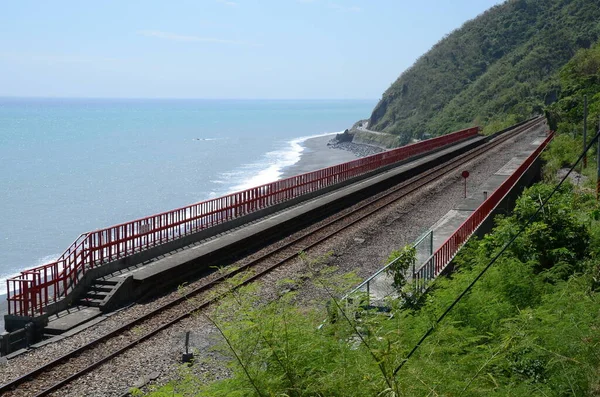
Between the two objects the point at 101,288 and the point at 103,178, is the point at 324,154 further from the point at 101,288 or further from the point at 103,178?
the point at 101,288

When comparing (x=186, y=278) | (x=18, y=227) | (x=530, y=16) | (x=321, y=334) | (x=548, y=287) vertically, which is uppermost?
(x=530, y=16)

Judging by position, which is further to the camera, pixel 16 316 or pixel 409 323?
pixel 16 316

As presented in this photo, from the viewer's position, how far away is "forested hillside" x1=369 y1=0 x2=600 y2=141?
290 feet

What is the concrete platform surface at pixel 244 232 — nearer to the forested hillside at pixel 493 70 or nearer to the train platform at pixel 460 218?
the train platform at pixel 460 218

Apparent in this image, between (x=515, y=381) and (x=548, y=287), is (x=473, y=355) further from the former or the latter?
(x=548, y=287)

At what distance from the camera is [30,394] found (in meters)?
10.7

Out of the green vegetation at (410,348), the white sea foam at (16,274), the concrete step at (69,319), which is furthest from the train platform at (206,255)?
the white sea foam at (16,274)

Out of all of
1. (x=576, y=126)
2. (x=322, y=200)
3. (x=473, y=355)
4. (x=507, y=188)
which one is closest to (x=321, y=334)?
(x=473, y=355)

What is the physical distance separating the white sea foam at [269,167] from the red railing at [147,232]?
1952 centimetres

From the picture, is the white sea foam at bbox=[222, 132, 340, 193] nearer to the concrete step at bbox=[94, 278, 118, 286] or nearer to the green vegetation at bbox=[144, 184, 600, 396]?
the concrete step at bbox=[94, 278, 118, 286]

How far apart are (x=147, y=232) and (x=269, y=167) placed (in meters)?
55.7

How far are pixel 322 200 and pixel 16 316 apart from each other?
1547 cm

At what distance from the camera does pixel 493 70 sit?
107m

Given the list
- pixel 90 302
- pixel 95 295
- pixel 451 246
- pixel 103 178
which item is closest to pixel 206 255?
pixel 95 295
